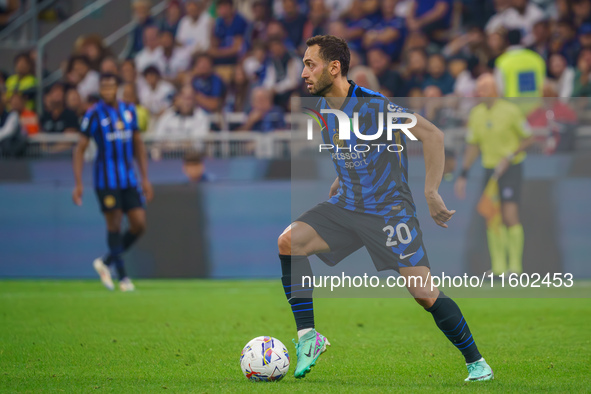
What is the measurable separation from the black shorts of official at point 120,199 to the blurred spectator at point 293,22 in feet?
16.9

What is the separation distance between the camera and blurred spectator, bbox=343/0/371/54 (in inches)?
571

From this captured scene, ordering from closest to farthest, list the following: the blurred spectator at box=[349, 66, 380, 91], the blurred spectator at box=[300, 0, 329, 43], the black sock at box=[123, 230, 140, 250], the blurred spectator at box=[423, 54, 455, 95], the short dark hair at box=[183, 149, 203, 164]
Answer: the black sock at box=[123, 230, 140, 250], the blurred spectator at box=[349, 66, 380, 91], the short dark hair at box=[183, 149, 203, 164], the blurred spectator at box=[423, 54, 455, 95], the blurred spectator at box=[300, 0, 329, 43]

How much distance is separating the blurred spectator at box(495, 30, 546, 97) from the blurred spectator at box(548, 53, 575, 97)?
17.7 inches

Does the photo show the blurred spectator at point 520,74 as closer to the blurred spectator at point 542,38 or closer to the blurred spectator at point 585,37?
the blurred spectator at point 585,37

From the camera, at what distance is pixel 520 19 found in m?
14.0

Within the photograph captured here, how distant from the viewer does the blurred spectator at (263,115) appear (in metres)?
12.9

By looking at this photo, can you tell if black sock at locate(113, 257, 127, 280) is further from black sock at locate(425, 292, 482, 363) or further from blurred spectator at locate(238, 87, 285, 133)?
black sock at locate(425, 292, 482, 363)

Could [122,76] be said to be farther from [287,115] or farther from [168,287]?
[168,287]

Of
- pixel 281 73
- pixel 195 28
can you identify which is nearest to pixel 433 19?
pixel 281 73

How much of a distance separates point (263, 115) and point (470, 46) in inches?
136

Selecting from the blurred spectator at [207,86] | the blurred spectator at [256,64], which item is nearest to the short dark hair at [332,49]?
the blurred spectator at [207,86]

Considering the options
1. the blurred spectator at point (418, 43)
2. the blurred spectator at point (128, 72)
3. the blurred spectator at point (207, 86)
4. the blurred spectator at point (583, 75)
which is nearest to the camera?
the blurred spectator at point (583, 75)

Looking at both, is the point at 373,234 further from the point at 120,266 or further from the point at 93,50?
the point at 93,50

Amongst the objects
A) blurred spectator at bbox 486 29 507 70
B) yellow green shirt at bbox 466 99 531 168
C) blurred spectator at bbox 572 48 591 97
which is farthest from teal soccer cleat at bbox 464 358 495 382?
blurred spectator at bbox 486 29 507 70
